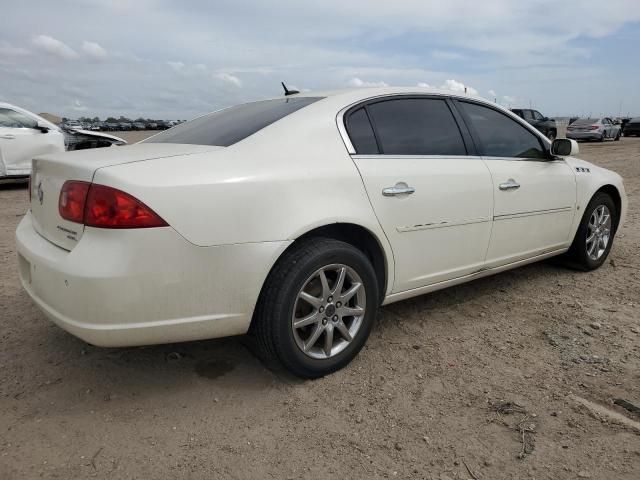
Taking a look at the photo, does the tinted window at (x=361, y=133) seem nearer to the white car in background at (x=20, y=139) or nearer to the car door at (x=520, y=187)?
the car door at (x=520, y=187)

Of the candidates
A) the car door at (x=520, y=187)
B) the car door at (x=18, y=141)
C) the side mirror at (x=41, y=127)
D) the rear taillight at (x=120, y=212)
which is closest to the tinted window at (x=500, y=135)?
the car door at (x=520, y=187)

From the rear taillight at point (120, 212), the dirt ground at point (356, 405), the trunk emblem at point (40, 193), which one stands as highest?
the rear taillight at point (120, 212)

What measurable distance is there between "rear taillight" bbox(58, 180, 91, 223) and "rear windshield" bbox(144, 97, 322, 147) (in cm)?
68

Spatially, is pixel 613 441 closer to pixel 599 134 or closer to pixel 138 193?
pixel 138 193

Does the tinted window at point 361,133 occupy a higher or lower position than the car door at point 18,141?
higher

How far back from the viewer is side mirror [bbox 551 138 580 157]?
391cm

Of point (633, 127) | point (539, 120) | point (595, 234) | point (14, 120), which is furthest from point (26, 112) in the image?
point (633, 127)

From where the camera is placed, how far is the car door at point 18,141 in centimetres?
893

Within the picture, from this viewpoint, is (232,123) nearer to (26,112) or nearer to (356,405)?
(356,405)

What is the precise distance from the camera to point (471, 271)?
3.42 meters

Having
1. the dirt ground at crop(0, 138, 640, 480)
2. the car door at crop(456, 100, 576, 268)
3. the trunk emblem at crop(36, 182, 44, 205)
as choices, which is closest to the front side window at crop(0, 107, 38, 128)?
the dirt ground at crop(0, 138, 640, 480)

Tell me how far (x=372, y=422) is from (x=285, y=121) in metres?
1.54

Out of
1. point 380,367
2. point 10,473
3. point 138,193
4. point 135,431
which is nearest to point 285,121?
point 138,193

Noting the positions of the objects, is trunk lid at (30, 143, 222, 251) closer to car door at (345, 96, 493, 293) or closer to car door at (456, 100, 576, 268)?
car door at (345, 96, 493, 293)
